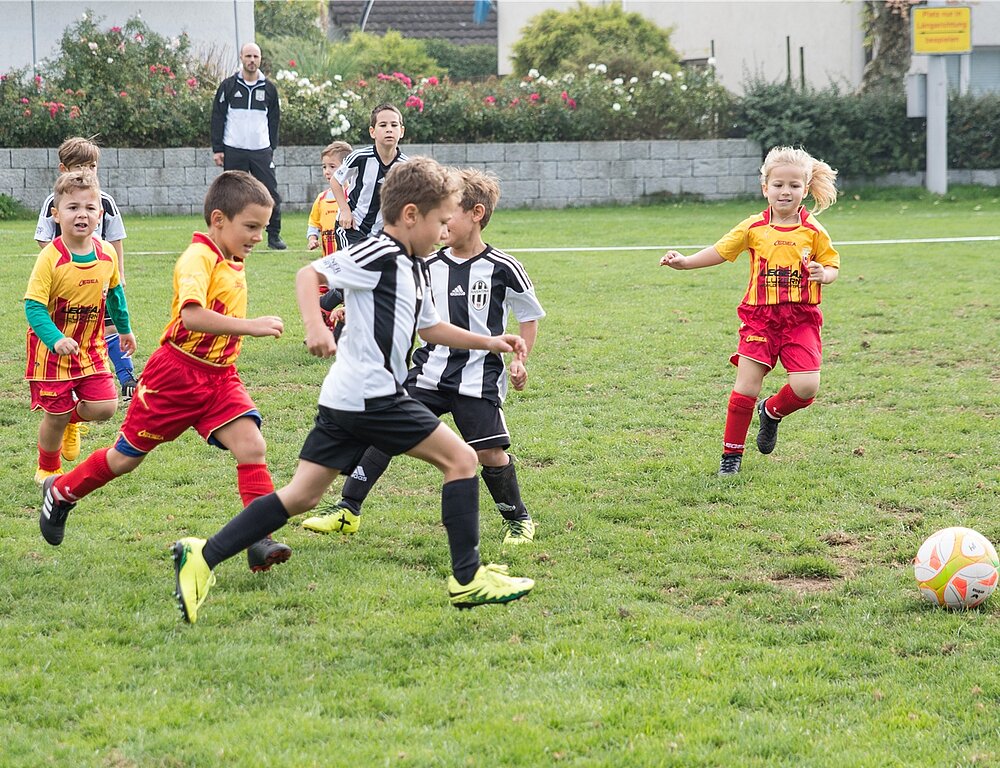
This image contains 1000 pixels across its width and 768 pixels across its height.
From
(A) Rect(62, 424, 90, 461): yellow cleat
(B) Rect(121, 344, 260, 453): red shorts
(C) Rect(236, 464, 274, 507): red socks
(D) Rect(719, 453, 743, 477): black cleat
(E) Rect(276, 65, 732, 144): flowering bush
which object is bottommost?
(D) Rect(719, 453, 743, 477): black cleat

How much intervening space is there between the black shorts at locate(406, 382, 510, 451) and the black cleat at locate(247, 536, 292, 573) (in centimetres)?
96

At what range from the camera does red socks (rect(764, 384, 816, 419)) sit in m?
6.46

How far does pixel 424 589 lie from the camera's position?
4.76 meters

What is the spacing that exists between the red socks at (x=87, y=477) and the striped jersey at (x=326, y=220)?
5.08 meters

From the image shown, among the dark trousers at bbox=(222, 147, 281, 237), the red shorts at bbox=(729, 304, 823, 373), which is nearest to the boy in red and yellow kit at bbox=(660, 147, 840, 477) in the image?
the red shorts at bbox=(729, 304, 823, 373)

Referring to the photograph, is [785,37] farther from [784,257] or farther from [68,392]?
[68,392]

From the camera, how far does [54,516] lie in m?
5.15

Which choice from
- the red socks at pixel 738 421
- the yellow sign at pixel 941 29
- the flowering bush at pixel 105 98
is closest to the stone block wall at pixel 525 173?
the flowering bush at pixel 105 98

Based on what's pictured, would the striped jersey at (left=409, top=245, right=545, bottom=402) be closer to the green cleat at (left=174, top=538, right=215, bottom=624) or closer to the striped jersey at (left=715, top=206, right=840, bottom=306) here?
the green cleat at (left=174, top=538, right=215, bottom=624)

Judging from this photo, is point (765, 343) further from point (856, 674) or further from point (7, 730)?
point (7, 730)

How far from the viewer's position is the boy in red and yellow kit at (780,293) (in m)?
6.36

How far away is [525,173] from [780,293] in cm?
1378

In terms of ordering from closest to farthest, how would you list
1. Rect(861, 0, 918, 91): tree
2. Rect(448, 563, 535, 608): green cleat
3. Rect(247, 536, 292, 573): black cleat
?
Rect(448, 563, 535, 608): green cleat → Rect(247, 536, 292, 573): black cleat → Rect(861, 0, 918, 91): tree

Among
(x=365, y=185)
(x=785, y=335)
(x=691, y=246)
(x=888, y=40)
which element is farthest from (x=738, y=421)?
(x=888, y=40)
